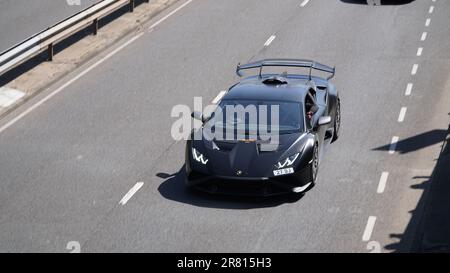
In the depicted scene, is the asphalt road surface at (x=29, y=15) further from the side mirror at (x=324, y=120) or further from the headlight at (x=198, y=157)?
the side mirror at (x=324, y=120)

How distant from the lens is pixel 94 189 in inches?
653

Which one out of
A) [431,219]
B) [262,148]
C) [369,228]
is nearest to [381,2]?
[262,148]

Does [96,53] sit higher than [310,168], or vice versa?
[310,168]

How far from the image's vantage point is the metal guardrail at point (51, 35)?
22.1m

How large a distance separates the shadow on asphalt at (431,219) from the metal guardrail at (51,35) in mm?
9967

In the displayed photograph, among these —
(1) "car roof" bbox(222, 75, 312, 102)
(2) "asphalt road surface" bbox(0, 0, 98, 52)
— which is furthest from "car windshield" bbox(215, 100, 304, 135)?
(2) "asphalt road surface" bbox(0, 0, 98, 52)

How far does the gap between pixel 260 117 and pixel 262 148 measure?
884 millimetres

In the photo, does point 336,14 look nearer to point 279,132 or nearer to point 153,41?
point 153,41

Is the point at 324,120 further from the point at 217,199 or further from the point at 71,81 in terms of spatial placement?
the point at 71,81

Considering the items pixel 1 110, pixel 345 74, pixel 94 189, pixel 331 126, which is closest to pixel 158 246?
pixel 94 189

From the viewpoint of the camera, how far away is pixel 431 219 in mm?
14797

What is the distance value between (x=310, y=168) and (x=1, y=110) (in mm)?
7950

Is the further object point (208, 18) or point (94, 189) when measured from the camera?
point (208, 18)

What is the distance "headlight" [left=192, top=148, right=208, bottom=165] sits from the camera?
625 inches
